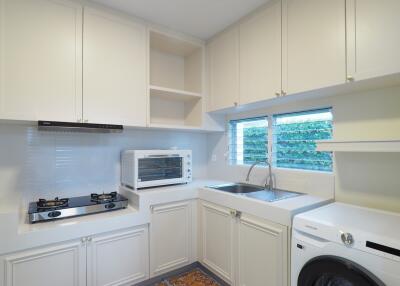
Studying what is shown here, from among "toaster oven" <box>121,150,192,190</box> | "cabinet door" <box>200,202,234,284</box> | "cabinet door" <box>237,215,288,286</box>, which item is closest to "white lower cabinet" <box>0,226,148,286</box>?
"toaster oven" <box>121,150,192,190</box>

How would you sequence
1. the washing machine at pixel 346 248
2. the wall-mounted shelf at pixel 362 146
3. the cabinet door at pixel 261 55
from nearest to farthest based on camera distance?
the washing machine at pixel 346 248, the wall-mounted shelf at pixel 362 146, the cabinet door at pixel 261 55

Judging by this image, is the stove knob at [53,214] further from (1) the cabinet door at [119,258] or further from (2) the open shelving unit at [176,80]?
(2) the open shelving unit at [176,80]

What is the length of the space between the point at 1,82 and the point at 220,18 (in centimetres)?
181

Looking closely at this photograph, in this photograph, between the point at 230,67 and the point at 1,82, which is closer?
the point at 1,82

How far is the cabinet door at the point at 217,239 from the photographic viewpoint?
6.31ft

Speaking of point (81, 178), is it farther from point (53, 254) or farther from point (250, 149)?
point (250, 149)

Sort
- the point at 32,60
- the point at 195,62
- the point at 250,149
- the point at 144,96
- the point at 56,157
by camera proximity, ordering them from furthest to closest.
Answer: the point at 195,62
the point at 250,149
the point at 144,96
the point at 56,157
the point at 32,60

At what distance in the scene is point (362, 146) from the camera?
4.40 ft

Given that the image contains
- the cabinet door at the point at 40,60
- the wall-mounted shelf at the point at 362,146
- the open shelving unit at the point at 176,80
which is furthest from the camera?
the open shelving unit at the point at 176,80

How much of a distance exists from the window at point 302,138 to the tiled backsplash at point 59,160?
1394 mm

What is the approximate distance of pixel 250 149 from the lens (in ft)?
8.23

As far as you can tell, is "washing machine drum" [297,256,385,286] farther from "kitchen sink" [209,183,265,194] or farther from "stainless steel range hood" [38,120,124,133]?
"stainless steel range hood" [38,120,124,133]

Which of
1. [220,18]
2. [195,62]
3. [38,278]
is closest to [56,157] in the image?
[38,278]

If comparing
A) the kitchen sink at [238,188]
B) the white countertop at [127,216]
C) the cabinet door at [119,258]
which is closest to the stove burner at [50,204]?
the white countertop at [127,216]
